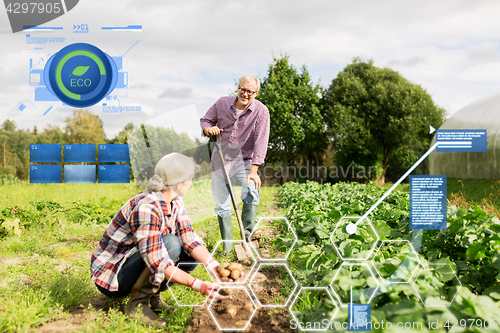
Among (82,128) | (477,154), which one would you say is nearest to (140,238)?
(477,154)

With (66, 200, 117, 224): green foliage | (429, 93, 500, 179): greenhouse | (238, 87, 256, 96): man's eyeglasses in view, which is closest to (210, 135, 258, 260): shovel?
(238, 87, 256, 96): man's eyeglasses

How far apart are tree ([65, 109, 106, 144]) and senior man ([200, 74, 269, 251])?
1711 cm

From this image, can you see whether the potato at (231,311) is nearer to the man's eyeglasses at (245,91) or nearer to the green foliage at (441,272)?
the green foliage at (441,272)

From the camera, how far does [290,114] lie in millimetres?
16234

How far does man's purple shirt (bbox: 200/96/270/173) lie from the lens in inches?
120

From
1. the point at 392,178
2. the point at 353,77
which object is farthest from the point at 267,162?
the point at 392,178

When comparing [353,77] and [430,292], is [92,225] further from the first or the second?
[353,77]

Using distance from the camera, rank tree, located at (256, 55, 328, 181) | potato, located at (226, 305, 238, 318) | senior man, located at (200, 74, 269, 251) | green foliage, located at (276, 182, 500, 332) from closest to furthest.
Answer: green foliage, located at (276, 182, 500, 332) → potato, located at (226, 305, 238, 318) → senior man, located at (200, 74, 269, 251) → tree, located at (256, 55, 328, 181)

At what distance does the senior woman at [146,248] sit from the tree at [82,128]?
18.1 meters

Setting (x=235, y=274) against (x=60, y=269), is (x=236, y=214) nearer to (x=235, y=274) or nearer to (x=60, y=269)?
(x=235, y=274)

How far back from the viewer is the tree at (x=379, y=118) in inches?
650

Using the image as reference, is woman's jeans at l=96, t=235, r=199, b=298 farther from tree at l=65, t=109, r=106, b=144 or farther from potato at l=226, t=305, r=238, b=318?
tree at l=65, t=109, r=106, b=144

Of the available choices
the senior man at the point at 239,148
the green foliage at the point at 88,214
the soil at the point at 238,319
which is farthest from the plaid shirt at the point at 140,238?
the green foliage at the point at 88,214

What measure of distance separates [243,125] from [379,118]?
51.6ft
